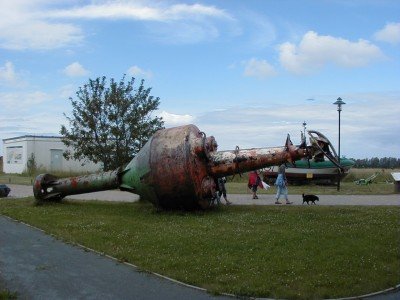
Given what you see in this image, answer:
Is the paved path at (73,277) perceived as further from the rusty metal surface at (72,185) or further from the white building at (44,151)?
the white building at (44,151)

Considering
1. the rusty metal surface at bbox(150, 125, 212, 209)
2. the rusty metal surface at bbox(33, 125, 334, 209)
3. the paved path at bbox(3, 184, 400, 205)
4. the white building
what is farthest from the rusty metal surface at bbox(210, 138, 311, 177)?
the white building

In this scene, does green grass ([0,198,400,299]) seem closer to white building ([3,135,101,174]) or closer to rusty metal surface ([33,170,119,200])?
rusty metal surface ([33,170,119,200])

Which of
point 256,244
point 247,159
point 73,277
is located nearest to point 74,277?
point 73,277

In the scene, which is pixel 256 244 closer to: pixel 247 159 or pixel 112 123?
pixel 247 159

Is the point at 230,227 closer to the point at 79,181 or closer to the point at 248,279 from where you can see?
the point at 248,279

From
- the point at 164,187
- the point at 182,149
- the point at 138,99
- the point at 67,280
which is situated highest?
the point at 138,99

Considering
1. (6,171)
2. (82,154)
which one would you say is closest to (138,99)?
(82,154)

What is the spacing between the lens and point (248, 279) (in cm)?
750

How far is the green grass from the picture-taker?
7387 millimetres

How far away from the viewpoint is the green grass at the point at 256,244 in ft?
24.2

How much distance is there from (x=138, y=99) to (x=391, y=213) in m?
16.1

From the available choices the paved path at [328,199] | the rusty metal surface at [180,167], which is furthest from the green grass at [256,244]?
the paved path at [328,199]

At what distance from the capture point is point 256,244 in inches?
389

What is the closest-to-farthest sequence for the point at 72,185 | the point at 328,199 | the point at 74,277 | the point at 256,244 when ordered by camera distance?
the point at 74,277 → the point at 256,244 → the point at 72,185 → the point at 328,199
